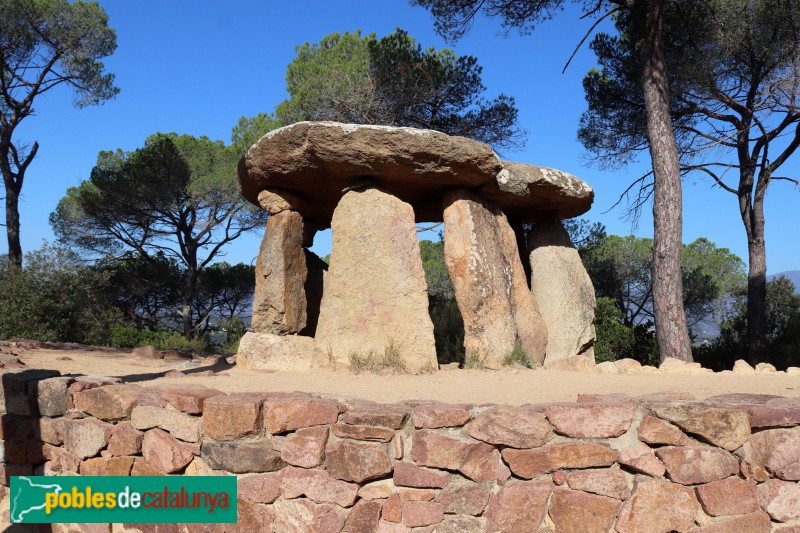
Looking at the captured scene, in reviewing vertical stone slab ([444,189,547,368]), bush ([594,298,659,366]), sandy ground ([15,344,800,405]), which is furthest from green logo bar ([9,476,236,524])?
bush ([594,298,659,366])

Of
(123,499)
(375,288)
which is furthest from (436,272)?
(123,499)

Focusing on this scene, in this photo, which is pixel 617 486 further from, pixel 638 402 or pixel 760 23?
pixel 760 23

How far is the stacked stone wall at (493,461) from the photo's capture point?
301 centimetres

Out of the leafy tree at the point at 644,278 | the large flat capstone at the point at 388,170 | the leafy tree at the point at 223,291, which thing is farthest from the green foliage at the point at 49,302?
the leafy tree at the point at 644,278

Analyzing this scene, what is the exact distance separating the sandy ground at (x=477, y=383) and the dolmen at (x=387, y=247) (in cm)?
49

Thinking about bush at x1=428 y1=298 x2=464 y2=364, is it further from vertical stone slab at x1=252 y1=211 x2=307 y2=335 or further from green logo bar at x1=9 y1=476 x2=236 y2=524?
green logo bar at x1=9 y1=476 x2=236 y2=524

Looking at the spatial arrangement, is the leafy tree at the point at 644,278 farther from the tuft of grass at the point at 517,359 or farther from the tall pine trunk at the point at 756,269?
the tuft of grass at the point at 517,359

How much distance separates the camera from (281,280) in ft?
23.3

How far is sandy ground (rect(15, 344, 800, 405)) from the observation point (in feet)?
14.3

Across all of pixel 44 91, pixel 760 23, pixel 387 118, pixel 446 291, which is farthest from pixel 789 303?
pixel 44 91

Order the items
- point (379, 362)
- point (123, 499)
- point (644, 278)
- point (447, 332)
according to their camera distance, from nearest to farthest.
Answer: point (123, 499) → point (379, 362) → point (447, 332) → point (644, 278)

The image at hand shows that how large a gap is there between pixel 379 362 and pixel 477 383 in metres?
1.16

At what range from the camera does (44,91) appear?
14219 millimetres

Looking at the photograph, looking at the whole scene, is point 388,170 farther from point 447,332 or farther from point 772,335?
point 772,335
